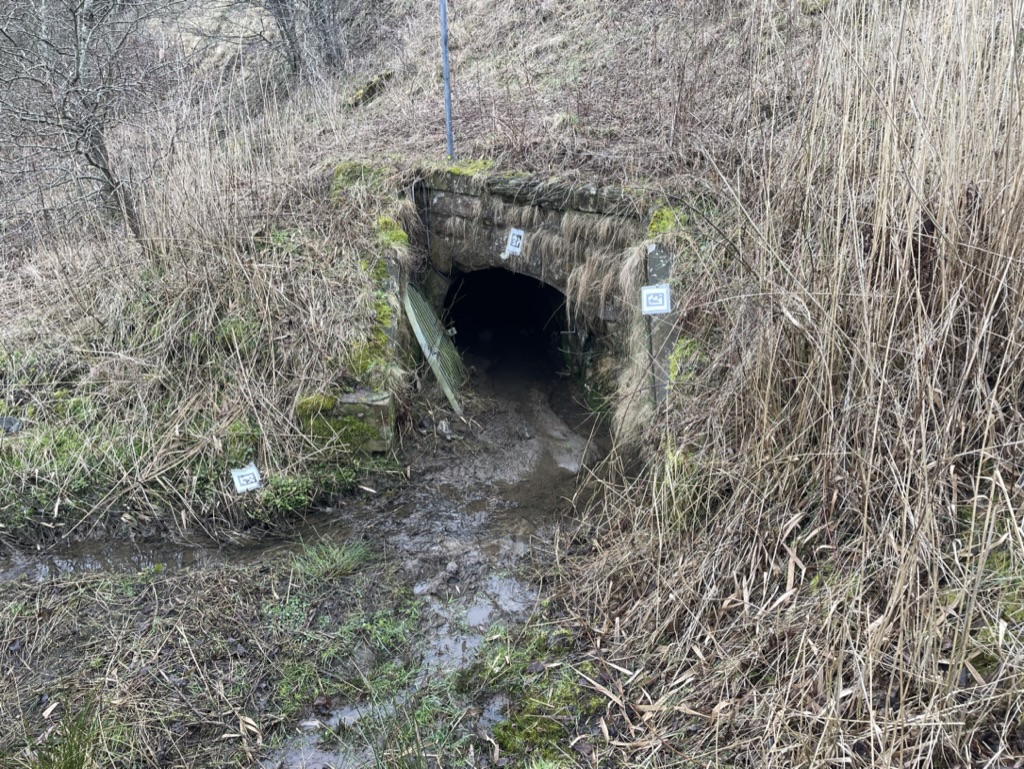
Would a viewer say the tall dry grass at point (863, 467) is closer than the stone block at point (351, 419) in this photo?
Yes

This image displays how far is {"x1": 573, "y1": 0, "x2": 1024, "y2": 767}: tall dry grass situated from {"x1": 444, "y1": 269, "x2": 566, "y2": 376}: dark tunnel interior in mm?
2845

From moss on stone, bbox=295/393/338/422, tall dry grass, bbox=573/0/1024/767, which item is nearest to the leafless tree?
moss on stone, bbox=295/393/338/422

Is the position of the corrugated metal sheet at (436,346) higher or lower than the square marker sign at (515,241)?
lower

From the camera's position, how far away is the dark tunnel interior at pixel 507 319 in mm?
5867

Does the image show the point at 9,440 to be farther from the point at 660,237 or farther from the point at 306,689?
the point at 660,237

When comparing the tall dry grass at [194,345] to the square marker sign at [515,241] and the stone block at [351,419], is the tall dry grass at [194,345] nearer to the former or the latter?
the stone block at [351,419]

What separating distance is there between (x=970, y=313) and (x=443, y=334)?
385 centimetres

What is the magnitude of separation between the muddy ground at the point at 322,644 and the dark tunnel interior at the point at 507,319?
156 cm

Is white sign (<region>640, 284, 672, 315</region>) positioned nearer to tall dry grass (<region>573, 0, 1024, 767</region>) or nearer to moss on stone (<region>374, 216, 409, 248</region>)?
tall dry grass (<region>573, 0, 1024, 767</region>)

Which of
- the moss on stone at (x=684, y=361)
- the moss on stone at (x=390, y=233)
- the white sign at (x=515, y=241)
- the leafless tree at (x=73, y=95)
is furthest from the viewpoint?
the moss on stone at (x=390, y=233)

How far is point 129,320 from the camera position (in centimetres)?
472

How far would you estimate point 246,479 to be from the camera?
4.16 m

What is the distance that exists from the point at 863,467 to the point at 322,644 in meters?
2.40

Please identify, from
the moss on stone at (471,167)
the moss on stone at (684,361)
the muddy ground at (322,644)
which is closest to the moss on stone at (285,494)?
the muddy ground at (322,644)
